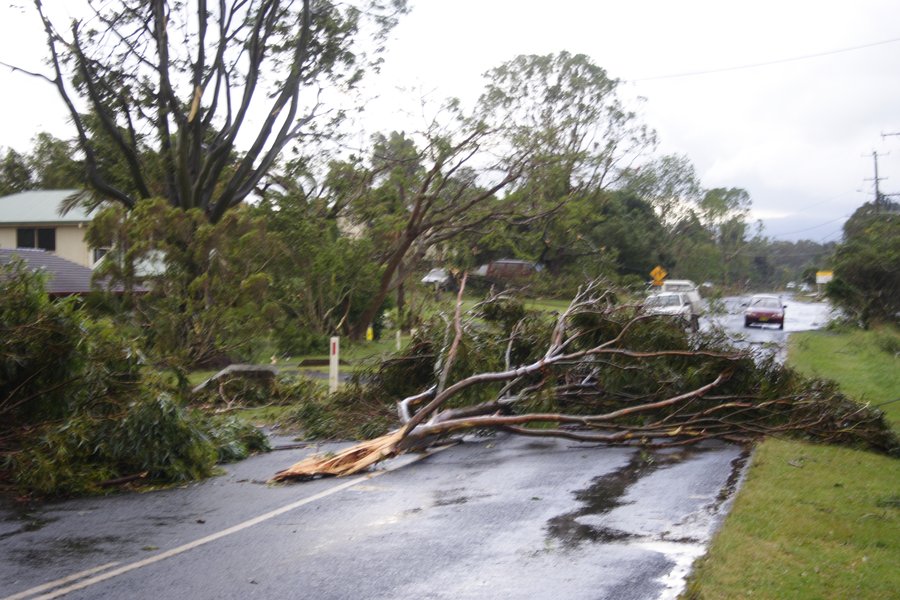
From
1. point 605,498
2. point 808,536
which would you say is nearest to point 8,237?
point 605,498

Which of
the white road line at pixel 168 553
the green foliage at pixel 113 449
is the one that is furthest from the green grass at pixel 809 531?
the green foliage at pixel 113 449

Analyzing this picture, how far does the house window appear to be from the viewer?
47500 mm

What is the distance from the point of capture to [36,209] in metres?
48.6

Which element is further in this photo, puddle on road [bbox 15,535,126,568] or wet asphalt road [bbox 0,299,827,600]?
puddle on road [bbox 15,535,126,568]

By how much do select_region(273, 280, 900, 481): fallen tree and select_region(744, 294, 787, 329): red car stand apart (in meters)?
30.6

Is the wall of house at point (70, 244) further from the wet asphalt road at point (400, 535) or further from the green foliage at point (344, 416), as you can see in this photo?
the wet asphalt road at point (400, 535)

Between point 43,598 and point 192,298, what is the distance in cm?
1547

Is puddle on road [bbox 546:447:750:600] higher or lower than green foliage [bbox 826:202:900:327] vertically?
lower

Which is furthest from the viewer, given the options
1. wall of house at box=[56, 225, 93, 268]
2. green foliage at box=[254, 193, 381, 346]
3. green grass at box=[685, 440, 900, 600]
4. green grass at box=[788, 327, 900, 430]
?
wall of house at box=[56, 225, 93, 268]

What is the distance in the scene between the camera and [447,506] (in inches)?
361

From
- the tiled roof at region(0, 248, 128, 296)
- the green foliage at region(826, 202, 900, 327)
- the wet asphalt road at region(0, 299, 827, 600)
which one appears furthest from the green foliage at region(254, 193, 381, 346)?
the green foliage at region(826, 202, 900, 327)

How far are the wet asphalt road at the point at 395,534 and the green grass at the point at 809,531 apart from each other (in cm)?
30

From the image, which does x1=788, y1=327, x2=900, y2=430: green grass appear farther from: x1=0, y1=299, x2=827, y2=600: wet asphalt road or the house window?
the house window

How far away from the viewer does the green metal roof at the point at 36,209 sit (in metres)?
46.9
